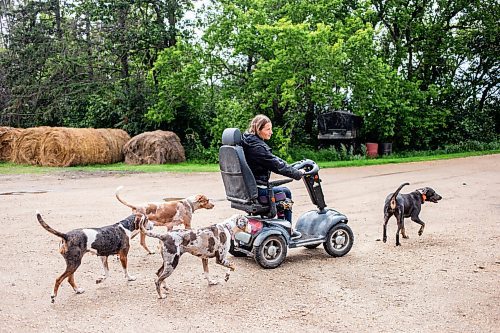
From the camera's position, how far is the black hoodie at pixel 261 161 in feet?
21.3

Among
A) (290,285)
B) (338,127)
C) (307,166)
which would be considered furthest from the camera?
(338,127)

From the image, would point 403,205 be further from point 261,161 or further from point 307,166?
point 261,161

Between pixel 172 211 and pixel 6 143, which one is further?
pixel 6 143

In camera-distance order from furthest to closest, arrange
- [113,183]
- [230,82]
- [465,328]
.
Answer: [230,82] → [113,183] → [465,328]

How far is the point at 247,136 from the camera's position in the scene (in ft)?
21.9

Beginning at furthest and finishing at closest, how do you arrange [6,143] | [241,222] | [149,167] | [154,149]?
[6,143], [154,149], [149,167], [241,222]

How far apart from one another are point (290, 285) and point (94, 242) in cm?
210

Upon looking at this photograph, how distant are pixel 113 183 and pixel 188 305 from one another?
9561 mm

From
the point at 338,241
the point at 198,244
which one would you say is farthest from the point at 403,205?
the point at 198,244

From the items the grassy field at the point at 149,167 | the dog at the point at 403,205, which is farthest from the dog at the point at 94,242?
the grassy field at the point at 149,167

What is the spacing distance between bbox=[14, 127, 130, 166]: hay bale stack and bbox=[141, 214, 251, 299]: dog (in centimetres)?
1389

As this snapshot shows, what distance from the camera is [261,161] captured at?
657cm

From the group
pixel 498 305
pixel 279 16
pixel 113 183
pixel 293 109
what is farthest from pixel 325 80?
pixel 498 305

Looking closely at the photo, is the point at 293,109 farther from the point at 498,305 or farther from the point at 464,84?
the point at 498,305
